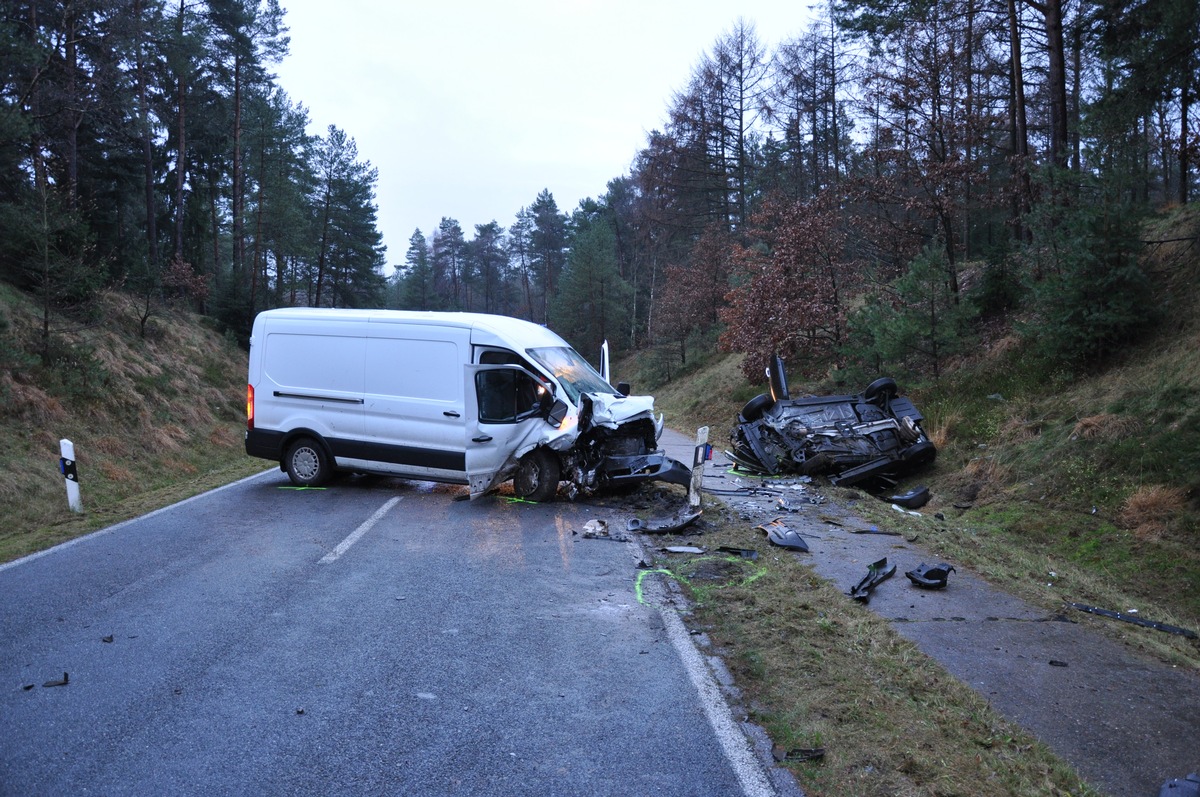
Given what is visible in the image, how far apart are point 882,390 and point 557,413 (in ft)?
22.0

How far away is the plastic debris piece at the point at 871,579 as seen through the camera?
623 centimetres

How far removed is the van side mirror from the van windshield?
0.21 m

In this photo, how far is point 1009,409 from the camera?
12.9 m

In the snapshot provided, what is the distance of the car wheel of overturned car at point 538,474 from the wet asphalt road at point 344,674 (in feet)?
7.76

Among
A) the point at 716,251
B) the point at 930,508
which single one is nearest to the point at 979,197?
the point at 930,508

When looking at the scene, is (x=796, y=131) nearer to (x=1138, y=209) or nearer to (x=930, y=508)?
(x=1138, y=209)

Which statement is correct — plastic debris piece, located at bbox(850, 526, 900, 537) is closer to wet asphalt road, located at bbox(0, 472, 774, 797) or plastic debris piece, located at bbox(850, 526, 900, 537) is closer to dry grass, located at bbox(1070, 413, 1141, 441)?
wet asphalt road, located at bbox(0, 472, 774, 797)

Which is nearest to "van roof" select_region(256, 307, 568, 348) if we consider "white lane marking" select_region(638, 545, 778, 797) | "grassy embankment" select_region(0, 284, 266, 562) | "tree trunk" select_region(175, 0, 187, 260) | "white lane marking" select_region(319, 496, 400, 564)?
"white lane marking" select_region(319, 496, 400, 564)

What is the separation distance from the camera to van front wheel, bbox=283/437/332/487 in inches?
443

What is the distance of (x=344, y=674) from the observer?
4.53 meters

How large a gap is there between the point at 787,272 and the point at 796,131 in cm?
1080

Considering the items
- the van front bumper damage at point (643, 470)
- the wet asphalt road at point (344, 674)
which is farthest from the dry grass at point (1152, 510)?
the wet asphalt road at point (344, 674)

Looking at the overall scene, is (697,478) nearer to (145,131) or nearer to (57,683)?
(57,683)

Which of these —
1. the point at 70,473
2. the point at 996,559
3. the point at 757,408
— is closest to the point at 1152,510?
the point at 996,559
